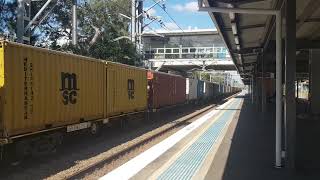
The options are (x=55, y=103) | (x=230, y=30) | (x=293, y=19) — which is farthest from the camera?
(x=230, y=30)

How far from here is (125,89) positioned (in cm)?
2169

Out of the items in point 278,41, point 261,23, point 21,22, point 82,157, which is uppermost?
point 21,22

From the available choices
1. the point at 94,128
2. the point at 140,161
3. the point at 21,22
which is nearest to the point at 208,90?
the point at 94,128

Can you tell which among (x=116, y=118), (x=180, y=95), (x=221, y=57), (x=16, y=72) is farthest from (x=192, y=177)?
(x=221, y=57)

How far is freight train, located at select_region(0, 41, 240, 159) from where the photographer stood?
39.2ft

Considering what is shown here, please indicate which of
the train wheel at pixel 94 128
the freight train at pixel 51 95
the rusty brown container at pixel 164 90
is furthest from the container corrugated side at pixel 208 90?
the train wheel at pixel 94 128

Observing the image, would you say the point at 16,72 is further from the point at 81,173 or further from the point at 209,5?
the point at 209,5

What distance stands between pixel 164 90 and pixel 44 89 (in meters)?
18.2

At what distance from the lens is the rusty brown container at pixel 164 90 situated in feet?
91.2

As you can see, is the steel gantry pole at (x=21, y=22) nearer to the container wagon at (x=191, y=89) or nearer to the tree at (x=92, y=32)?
the tree at (x=92, y=32)

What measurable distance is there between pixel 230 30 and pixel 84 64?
5.10 meters

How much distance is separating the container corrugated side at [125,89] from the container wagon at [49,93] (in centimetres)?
4

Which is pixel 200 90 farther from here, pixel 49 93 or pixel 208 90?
pixel 49 93

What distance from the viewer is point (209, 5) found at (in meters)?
12.1
